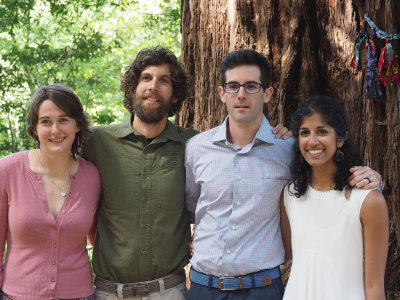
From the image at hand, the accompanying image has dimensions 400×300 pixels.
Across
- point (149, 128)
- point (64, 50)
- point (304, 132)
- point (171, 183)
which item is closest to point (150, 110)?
point (149, 128)

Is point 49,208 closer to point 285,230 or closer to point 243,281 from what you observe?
point 243,281

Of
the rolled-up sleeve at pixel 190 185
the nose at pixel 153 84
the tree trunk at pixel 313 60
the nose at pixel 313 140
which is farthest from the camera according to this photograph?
the tree trunk at pixel 313 60

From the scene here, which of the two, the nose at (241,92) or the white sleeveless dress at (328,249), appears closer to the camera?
the white sleeveless dress at (328,249)

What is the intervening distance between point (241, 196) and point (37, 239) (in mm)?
1139

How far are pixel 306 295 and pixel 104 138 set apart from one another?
1.54 metres

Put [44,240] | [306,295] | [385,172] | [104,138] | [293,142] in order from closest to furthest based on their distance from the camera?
[306,295]
[44,240]
[293,142]
[104,138]
[385,172]

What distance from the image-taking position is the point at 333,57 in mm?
3799

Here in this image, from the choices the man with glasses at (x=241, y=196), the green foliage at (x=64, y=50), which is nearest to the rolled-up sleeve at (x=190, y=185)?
the man with glasses at (x=241, y=196)

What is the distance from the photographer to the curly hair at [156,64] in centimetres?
334

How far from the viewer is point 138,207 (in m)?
3.02

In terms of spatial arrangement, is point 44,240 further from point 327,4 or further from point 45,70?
point 45,70

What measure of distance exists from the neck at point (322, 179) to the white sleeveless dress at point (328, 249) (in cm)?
3

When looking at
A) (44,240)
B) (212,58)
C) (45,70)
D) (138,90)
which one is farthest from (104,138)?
(45,70)

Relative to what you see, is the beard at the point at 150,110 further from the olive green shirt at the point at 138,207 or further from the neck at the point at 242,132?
the neck at the point at 242,132
